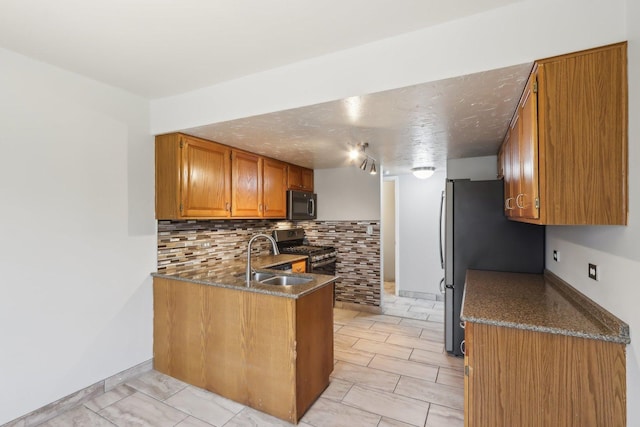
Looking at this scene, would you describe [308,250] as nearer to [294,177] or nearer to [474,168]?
[294,177]

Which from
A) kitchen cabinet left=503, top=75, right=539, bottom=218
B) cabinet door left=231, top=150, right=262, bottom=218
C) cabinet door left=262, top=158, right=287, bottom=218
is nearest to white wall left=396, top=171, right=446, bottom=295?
cabinet door left=262, top=158, right=287, bottom=218

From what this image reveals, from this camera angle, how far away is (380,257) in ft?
14.6

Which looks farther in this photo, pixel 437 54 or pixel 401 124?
pixel 401 124

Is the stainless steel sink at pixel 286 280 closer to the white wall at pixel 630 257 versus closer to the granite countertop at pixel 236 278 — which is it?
the granite countertop at pixel 236 278

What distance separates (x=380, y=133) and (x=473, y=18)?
119 cm

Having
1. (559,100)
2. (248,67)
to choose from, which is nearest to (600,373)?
(559,100)

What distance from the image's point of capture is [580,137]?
136 centimetres

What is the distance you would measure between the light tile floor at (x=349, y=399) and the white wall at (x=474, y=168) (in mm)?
2000

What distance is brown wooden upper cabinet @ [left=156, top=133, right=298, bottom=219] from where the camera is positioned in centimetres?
270

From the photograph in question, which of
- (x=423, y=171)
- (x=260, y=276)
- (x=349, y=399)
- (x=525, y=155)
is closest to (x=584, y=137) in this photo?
(x=525, y=155)

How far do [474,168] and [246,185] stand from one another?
8.91ft

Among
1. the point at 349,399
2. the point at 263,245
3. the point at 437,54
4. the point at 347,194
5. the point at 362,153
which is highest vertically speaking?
the point at 437,54

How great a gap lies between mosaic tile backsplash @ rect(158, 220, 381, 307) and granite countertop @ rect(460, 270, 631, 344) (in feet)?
7.12

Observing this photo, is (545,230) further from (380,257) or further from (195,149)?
(195,149)
